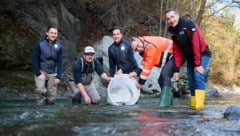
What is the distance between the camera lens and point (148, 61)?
20.7 feet

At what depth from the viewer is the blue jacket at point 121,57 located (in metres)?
7.86

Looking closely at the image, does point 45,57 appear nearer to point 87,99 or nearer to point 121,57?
point 87,99

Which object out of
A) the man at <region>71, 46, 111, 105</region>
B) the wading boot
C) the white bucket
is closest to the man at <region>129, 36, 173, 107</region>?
the wading boot

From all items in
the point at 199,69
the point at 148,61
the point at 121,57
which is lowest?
the point at 199,69

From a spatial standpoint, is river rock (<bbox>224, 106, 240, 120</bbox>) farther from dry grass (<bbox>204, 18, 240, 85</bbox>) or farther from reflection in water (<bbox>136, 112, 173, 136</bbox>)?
dry grass (<bbox>204, 18, 240, 85</bbox>)

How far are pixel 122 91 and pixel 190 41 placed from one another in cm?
219

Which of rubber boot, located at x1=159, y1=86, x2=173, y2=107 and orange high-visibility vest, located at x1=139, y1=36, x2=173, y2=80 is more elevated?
orange high-visibility vest, located at x1=139, y1=36, x2=173, y2=80

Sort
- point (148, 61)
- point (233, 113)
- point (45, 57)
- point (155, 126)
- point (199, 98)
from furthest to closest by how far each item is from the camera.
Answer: point (45, 57) → point (148, 61) → point (199, 98) → point (233, 113) → point (155, 126)

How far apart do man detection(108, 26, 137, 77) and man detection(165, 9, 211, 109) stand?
163 centimetres

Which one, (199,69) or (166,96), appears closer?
(199,69)

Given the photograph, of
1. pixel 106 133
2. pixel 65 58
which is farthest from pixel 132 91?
pixel 65 58

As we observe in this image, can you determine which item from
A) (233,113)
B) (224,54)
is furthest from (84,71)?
(224,54)

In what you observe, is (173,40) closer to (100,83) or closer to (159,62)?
(159,62)

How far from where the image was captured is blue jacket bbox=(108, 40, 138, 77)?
7.86 metres
